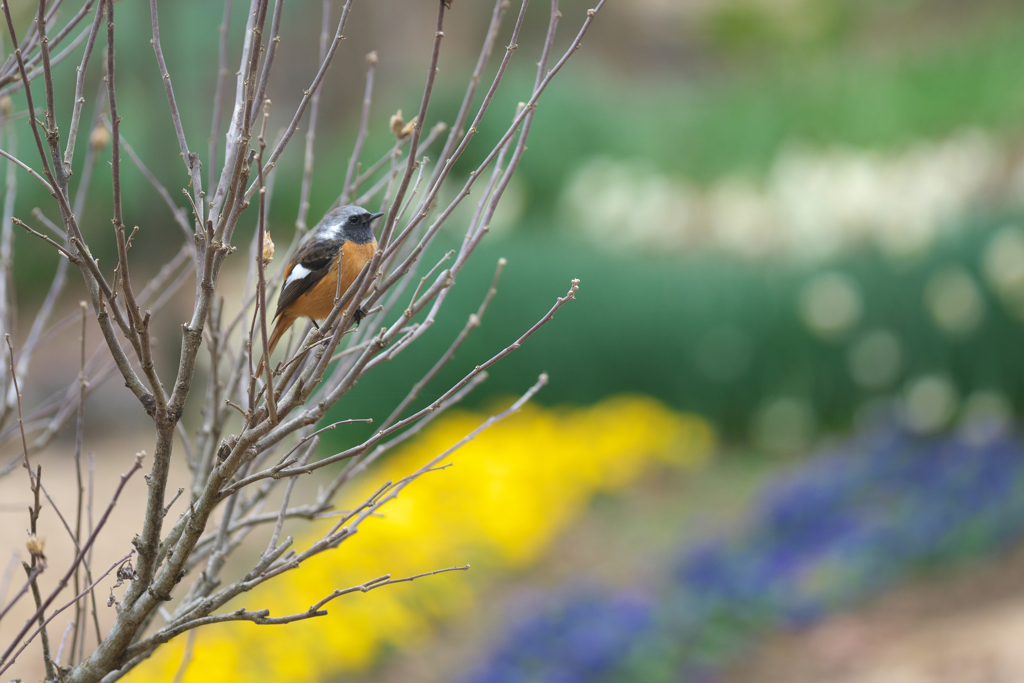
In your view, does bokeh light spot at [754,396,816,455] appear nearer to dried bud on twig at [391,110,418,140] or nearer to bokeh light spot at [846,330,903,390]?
bokeh light spot at [846,330,903,390]

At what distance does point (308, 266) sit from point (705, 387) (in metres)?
5.25

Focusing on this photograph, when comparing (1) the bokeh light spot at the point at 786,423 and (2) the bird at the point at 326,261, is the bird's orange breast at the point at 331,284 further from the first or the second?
(1) the bokeh light spot at the point at 786,423

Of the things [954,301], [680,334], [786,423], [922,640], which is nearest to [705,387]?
[680,334]

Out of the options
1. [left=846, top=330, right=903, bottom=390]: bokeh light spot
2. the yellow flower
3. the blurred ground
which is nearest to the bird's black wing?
the yellow flower

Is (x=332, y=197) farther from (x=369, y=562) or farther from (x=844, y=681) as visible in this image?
(x=844, y=681)

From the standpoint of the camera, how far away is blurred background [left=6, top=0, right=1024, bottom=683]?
412 centimetres

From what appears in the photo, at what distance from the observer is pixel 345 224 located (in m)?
1.99

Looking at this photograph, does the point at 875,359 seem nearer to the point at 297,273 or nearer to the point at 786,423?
the point at 786,423

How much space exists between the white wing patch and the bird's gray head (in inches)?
3.3

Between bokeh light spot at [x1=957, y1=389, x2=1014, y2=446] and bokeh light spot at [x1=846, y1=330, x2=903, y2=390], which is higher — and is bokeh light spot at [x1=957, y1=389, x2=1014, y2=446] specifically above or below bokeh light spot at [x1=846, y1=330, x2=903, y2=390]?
below

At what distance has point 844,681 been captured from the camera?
3.89 metres

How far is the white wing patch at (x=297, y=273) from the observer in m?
1.99

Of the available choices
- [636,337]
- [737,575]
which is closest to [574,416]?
Answer: [636,337]

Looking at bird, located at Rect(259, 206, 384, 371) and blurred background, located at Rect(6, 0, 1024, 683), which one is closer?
bird, located at Rect(259, 206, 384, 371)
